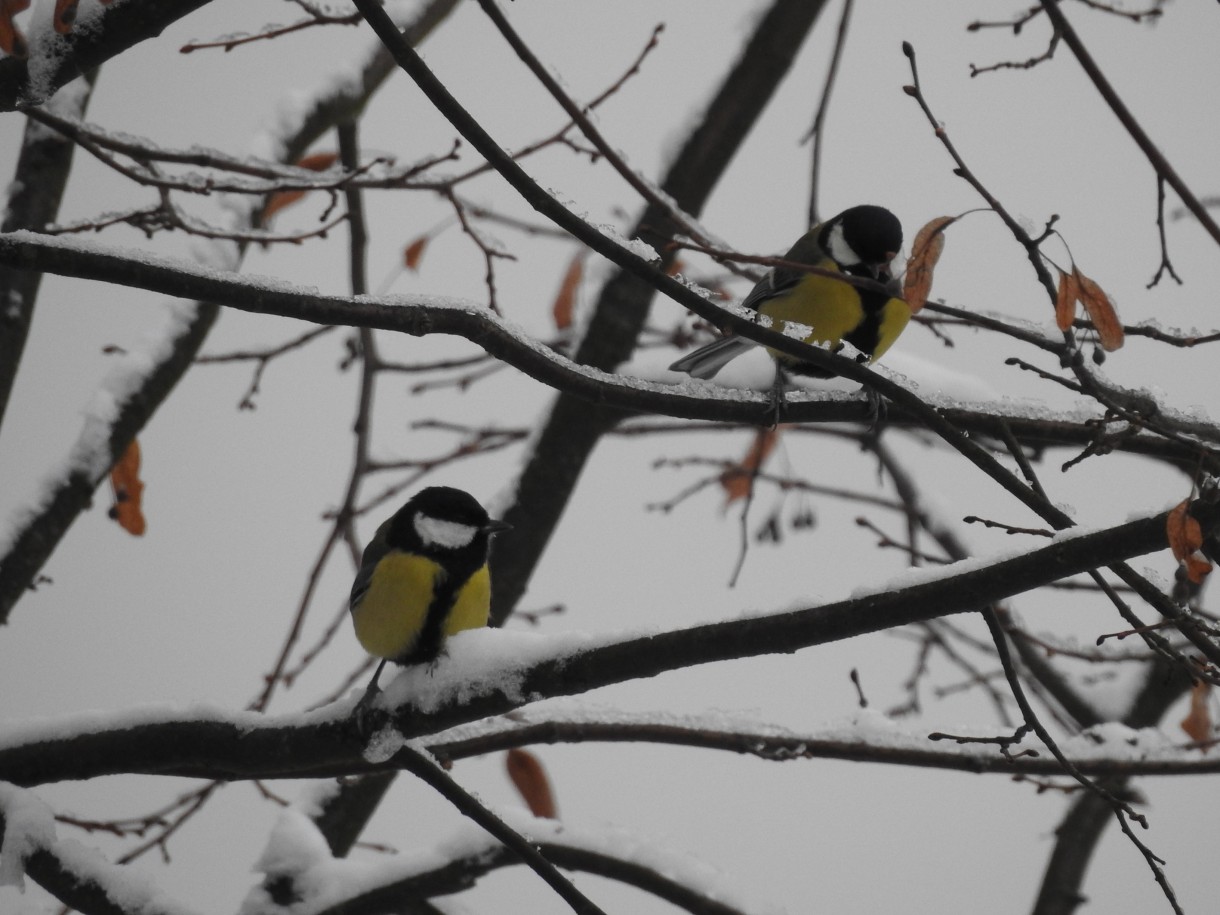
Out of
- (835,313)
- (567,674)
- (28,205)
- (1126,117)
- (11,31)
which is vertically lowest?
(567,674)

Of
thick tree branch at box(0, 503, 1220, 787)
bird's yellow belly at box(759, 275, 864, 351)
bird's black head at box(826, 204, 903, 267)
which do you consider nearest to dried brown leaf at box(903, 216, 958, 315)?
thick tree branch at box(0, 503, 1220, 787)

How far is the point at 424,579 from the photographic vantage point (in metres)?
2.81

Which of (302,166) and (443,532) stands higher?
(302,166)

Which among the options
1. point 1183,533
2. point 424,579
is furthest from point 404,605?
point 1183,533

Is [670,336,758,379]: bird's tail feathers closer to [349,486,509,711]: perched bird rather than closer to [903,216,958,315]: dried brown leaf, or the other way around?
[349,486,509,711]: perched bird

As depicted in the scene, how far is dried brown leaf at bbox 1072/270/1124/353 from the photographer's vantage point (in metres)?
1.78

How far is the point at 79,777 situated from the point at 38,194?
1.77 m

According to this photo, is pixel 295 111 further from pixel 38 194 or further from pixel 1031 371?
pixel 1031 371

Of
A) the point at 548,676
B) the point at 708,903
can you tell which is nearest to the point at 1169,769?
the point at 708,903

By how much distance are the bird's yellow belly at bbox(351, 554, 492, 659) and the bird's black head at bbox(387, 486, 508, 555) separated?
10cm

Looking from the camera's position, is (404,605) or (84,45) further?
(404,605)

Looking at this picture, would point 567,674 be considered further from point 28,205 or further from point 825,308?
point 28,205

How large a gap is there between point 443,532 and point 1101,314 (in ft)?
5.81

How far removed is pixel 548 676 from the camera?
5.72 feet
